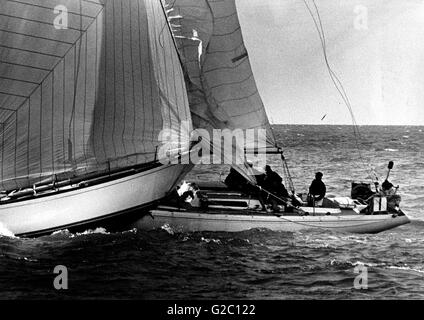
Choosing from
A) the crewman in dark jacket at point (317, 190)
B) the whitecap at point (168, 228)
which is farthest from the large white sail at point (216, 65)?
the whitecap at point (168, 228)

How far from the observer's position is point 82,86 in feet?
61.0

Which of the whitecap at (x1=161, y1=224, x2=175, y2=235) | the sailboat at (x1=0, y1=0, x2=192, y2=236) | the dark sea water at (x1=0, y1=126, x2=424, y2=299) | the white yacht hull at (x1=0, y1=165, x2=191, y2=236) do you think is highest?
the sailboat at (x1=0, y1=0, x2=192, y2=236)

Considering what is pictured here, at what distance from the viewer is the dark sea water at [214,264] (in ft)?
49.5

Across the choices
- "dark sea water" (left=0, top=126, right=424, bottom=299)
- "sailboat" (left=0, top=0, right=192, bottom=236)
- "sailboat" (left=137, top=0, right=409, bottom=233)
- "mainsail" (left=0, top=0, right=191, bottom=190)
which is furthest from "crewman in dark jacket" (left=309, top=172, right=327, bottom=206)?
"mainsail" (left=0, top=0, right=191, bottom=190)

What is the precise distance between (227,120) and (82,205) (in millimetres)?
5938

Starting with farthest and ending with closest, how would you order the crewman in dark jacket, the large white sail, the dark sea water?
the crewman in dark jacket < the large white sail < the dark sea water

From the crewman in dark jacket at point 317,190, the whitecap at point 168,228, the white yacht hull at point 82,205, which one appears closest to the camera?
the white yacht hull at point 82,205

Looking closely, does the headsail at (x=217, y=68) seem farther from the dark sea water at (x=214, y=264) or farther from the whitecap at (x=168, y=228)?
the dark sea water at (x=214, y=264)

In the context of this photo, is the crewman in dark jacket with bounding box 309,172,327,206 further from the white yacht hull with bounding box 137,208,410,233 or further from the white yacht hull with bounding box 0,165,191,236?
the white yacht hull with bounding box 0,165,191,236

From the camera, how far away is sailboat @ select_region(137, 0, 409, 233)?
2067cm

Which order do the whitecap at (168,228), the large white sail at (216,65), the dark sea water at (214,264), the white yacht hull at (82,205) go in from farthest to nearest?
the large white sail at (216,65), the whitecap at (168,228), the white yacht hull at (82,205), the dark sea water at (214,264)

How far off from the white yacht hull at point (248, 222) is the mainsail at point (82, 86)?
80.5 inches

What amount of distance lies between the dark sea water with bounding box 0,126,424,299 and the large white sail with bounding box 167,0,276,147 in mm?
4094
